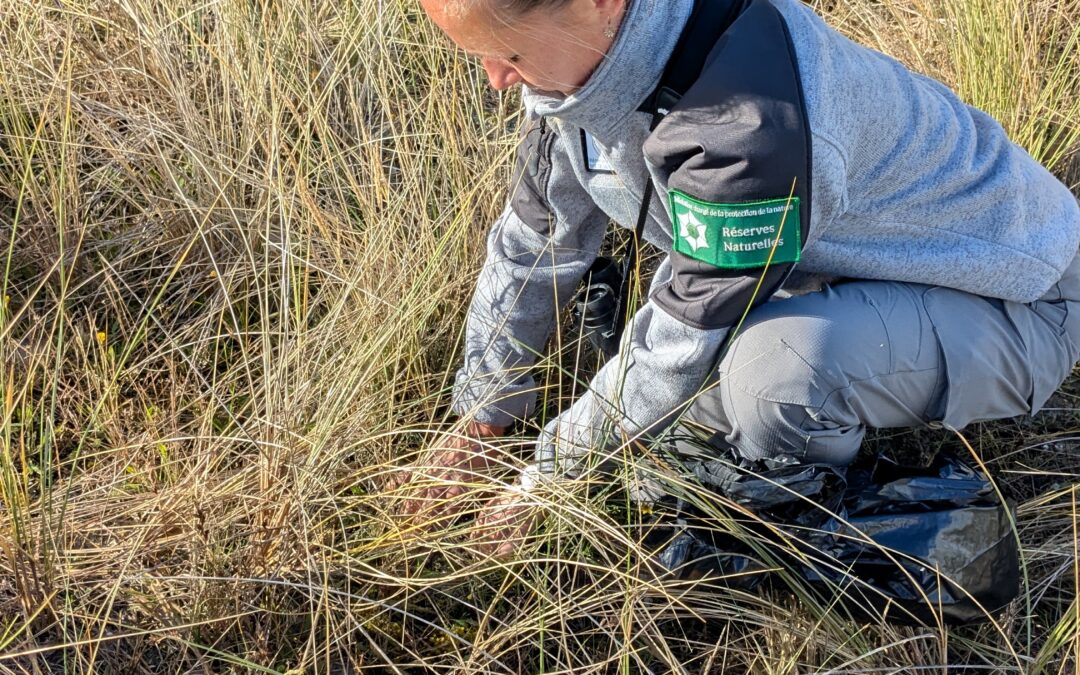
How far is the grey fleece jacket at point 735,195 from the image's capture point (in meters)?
1.19

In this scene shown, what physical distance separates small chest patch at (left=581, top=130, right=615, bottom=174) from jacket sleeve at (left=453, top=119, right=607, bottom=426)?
106 millimetres

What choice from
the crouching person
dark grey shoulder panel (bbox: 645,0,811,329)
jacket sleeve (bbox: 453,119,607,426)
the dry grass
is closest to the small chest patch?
the crouching person

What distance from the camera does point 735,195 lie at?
1.19m

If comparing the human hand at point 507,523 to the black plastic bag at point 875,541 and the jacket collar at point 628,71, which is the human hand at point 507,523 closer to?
the black plastic bag at point 875,541

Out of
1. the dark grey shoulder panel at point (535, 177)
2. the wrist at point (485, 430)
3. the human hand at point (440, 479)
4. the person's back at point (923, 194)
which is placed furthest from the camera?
the wrist at point (485, 430)

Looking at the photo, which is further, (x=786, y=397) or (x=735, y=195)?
(x=786, y=397)

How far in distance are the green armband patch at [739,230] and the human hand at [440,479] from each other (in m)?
0.41

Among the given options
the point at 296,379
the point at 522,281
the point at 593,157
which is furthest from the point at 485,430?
the point at 593,157

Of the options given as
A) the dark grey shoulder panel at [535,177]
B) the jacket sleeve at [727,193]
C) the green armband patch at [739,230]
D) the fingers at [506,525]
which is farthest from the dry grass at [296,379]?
the green armband patch at [739,230]

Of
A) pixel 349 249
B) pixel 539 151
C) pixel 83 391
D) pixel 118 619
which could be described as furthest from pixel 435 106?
pixel 118 619

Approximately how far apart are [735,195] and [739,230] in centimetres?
5

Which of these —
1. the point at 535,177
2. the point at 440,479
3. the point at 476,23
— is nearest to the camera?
the point at 476,23

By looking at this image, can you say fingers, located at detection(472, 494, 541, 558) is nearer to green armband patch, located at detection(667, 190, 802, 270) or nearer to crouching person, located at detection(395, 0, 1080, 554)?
crouching person, located at detection(395, 0, 1080, 554)

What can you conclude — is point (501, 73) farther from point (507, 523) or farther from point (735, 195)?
point (507, 523)
